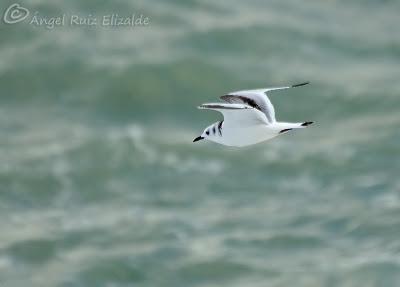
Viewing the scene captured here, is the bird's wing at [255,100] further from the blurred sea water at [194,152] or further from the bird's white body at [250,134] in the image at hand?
the blurred sea water at [194,152]

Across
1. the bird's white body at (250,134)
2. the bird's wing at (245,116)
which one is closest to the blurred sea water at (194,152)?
the bird's wing at (245,116)

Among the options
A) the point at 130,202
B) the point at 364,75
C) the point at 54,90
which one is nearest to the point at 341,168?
the point at 364,75

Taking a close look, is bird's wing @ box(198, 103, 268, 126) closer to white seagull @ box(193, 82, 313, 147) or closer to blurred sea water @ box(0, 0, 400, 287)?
white seagull @ box(193, 82, 313, 147)

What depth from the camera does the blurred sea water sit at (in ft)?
83.9

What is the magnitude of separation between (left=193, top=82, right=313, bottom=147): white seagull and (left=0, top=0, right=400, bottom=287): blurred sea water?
1329 centimetres

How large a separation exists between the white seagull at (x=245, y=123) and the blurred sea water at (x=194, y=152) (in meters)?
13.3

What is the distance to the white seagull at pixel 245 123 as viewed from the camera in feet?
35.9

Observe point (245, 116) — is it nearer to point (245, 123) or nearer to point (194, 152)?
point (245, 123)

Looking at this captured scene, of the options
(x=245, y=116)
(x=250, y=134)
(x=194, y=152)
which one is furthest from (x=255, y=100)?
(x=194, y=152)

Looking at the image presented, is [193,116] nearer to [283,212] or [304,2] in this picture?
[283,212]

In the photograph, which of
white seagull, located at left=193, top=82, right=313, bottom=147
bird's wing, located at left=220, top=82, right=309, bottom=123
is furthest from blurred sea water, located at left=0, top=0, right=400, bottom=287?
white seagull, located at left=193, top=82, right=313, bottom=147

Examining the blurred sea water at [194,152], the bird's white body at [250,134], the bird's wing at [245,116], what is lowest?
the bird's white body at [250,134]

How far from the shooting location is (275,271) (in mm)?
25297

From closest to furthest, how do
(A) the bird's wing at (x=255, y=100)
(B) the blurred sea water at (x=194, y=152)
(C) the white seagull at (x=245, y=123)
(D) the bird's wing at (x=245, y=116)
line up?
1. (C) the white seagull at (x=245, y=123)
2. (D) the bird's wing at (x=245, y=116)
3. (A) the bird's wing at (x=255, y=100)
4. (B) the blurred sea water at (x=194, y=152)
